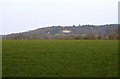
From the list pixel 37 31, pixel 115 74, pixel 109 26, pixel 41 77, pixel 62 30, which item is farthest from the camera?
pixel 62 30

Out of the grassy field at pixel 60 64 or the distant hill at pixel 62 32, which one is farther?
the distant hill at pixel 62 32

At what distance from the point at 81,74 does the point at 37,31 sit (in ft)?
525

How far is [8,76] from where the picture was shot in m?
11.7

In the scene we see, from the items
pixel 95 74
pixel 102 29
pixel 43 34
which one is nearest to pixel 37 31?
pixel 43 34

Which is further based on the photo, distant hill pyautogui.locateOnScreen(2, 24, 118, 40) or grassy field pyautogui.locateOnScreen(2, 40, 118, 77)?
distant hill pyautogui.locateOnScreen(2, 24, 118, 40)

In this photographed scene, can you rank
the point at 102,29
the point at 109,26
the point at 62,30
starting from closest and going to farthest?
1. the point at 109,26
2. the point at 102,29
3. the point at 62,30

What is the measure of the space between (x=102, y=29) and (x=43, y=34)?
3310 centimetres

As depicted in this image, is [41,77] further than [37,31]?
No

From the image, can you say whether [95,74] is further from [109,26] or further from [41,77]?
[109,26]

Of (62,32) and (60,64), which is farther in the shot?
(62,32)

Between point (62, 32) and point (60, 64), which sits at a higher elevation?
point (62, 32)

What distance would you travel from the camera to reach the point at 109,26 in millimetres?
148625

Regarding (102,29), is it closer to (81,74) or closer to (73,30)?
(73,30)

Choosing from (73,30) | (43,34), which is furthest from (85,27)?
(43,34)
